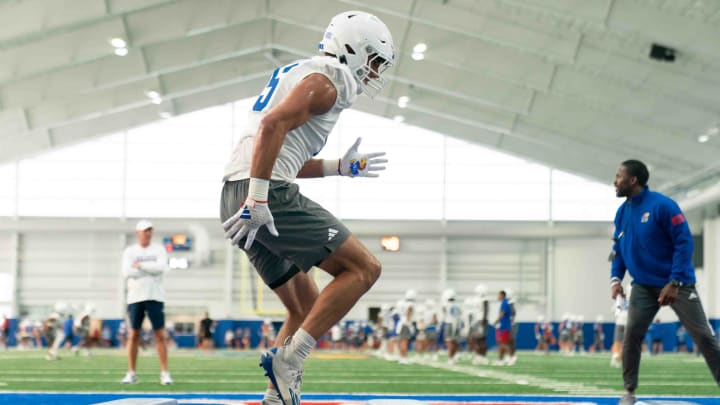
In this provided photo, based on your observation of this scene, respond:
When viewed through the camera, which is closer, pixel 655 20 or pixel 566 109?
pixel 655 20

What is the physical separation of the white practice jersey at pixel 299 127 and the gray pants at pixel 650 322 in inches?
132

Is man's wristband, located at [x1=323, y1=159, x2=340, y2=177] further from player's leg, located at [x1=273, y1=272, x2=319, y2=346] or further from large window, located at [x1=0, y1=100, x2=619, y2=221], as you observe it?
large window, located at [x1=0, y1=100, x2=619, y2=221]

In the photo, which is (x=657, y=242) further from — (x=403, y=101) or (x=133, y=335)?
(x=403, y=101)

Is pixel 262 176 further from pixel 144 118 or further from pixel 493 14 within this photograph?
pixel 144 118

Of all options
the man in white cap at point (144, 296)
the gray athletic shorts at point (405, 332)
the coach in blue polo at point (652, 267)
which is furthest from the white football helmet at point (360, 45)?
the gray athletic shorts at point (405, 332)

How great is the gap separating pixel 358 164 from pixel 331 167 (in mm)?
153

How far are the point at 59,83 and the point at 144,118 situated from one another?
10221 mm

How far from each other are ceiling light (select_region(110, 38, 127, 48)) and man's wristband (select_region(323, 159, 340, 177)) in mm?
20328

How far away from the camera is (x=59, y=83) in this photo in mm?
28125

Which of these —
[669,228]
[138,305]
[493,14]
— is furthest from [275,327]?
[669,228]

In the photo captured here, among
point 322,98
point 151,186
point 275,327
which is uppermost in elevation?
point 151,186

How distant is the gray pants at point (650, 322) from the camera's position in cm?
690

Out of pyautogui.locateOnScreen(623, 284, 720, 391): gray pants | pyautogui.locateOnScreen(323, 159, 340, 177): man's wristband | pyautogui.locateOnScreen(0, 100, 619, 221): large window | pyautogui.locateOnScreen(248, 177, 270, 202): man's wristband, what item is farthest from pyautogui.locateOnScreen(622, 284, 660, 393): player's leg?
pyautogui.locateOnScreen(0, 100, 619, 221): large window

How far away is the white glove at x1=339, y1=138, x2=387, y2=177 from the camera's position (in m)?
5.52
